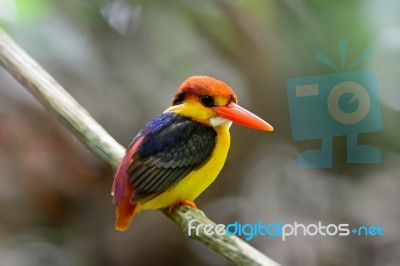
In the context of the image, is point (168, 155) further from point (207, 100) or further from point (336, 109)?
point (336, 109)

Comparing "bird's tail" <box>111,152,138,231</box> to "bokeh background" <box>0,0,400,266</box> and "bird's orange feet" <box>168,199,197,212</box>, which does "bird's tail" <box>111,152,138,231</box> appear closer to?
"bird's orange feet" <box>168,199,197,212</box>

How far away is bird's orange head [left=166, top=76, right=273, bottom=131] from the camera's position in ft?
2.99

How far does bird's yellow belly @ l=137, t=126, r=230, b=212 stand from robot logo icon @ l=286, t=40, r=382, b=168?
0.64 ft

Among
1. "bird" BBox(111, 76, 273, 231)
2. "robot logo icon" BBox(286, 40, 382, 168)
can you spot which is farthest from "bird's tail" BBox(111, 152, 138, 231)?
"robot logo icon" BBox(286, 40, 382, 168)

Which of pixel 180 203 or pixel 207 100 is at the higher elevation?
pixel 207 100

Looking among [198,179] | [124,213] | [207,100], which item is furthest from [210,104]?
[124,213]

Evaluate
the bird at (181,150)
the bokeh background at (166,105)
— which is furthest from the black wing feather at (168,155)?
the bokeh background at (166,105)

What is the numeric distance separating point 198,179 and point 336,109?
12.2 inches

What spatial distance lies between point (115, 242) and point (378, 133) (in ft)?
1.86

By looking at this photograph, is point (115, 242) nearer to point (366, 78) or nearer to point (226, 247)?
point (226, 247)

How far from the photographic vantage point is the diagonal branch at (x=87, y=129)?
2.87ft

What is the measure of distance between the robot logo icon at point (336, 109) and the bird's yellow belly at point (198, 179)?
0.19 metres

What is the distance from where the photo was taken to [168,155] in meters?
0.91

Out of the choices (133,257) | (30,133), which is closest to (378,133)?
(133,257)
